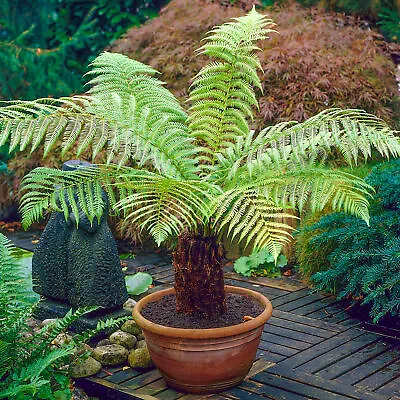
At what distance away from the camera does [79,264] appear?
12.7 ft

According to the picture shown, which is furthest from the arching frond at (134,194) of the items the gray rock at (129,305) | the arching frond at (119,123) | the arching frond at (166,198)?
the gray rock at (129,305)

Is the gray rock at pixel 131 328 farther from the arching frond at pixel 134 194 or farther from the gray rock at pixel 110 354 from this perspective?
the arching frond at pixel 134 194

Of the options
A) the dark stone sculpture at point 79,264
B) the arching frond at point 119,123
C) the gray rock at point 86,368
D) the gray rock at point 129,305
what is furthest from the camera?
the gray rock at point 129,305

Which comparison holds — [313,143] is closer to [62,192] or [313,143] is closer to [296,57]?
[62,192]

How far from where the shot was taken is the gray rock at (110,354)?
359 cm

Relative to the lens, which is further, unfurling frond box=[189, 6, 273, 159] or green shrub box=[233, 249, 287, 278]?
green shrub box=[233, 249, 287, 278]

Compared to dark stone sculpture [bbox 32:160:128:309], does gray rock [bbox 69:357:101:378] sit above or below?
below

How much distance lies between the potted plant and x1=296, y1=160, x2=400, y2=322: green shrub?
2.60 feet

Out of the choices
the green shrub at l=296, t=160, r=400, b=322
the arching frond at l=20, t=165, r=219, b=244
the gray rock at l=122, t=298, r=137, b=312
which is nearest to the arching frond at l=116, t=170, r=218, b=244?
the arching frond at l=20, t=165, r=219, b=244

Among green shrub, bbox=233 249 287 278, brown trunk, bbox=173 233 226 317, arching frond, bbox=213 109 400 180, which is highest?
arching frond, bbox=213 109 400 180

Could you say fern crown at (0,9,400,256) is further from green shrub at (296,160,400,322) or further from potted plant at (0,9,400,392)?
green shrub at (296,160,400,322)

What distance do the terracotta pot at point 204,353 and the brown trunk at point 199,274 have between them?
216 millimetres

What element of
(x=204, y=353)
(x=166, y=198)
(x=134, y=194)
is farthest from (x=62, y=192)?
(x=204, y=353)

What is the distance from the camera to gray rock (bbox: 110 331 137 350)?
3.72 meters
